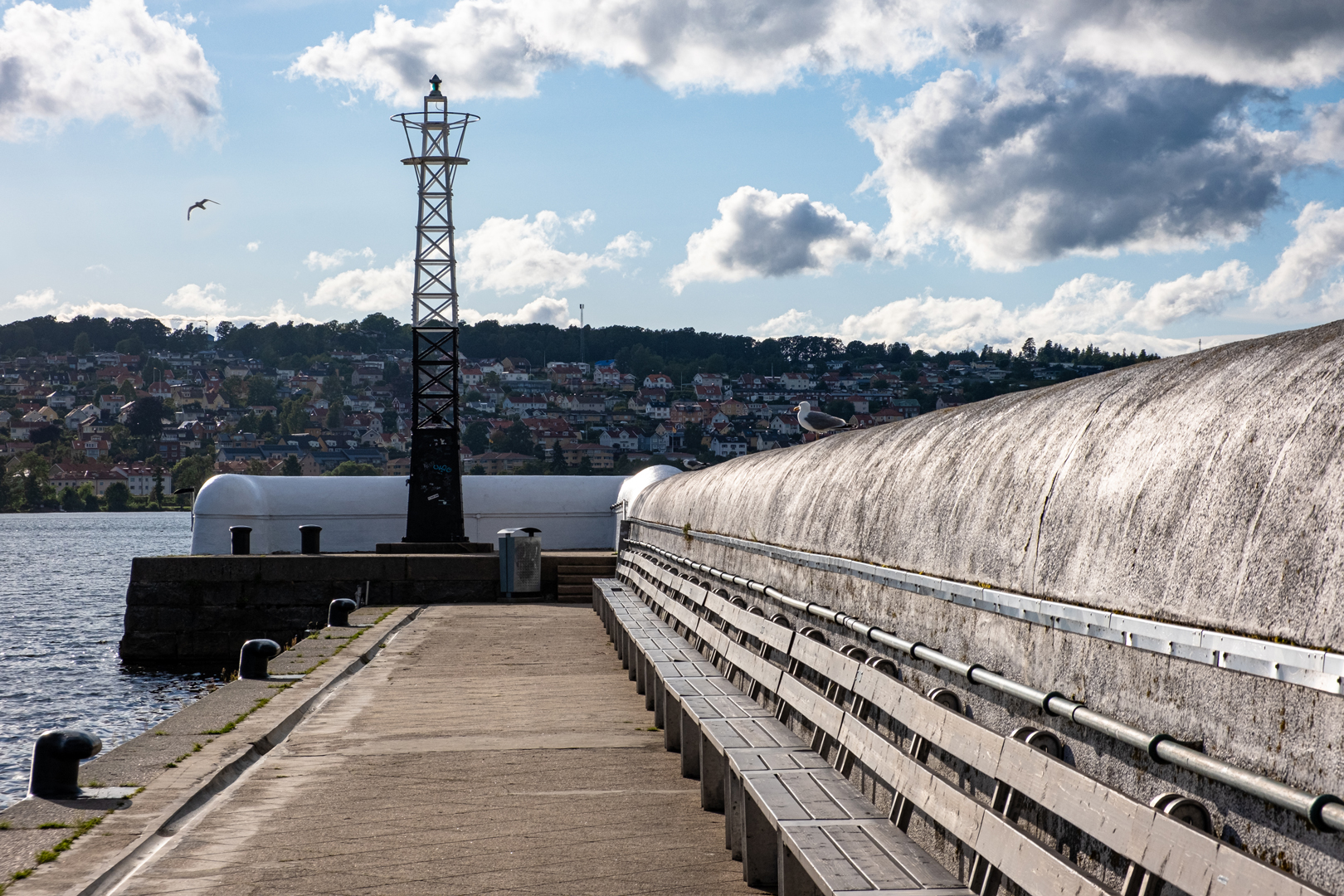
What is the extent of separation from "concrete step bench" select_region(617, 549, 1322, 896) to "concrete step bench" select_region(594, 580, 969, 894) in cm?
6

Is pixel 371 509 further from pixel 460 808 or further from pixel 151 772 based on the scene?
pixel 460 808

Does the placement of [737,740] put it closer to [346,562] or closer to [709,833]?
[709,833]

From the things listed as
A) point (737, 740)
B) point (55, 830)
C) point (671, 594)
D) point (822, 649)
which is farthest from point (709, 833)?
point (671, 594)

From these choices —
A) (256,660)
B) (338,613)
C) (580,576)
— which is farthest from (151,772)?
(580,576)

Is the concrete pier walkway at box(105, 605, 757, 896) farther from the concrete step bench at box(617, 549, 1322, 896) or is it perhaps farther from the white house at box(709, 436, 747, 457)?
the white house at box(709, 436, 747, 457)

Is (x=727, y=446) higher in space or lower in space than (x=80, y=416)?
lower

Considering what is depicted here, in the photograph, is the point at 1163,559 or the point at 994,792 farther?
the point at 994,792

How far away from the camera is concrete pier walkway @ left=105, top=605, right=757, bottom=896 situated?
519cm

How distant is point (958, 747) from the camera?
3.85 m

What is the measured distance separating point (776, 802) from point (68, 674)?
21.7 metres

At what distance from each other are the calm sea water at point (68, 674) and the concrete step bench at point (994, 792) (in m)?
3.65

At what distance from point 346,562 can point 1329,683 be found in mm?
22030

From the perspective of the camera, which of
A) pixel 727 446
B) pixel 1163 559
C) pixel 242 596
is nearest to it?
pixel 1163 559

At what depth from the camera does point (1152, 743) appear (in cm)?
308
